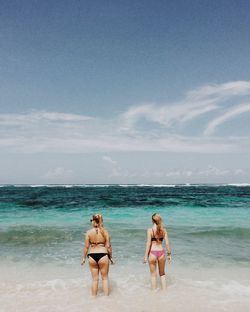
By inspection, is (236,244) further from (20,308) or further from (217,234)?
(20,308)

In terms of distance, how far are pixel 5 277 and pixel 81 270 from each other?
83.3 inches

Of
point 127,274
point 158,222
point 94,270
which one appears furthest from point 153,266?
point 127,274

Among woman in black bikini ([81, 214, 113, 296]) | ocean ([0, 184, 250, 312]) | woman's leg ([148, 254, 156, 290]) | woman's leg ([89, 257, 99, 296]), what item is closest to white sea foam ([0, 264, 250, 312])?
ocean ([0, 184, 250, 312])

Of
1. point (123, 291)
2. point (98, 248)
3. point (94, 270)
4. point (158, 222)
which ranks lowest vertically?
point (123, 291)

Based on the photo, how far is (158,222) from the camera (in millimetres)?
6883

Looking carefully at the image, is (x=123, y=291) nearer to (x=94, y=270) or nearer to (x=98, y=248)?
(x=94, y=270)

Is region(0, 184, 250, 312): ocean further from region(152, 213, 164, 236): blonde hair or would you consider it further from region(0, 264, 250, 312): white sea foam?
region(152, 213, 164, 236): blonde hair

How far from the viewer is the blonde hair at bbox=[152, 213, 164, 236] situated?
6832 mm

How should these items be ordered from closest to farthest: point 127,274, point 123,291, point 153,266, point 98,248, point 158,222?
point 98,248
point 158,222
point 153,266
point 123,291
point 127,274

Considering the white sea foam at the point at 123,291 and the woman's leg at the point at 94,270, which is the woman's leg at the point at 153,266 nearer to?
the white sea foam at the point at 123,291

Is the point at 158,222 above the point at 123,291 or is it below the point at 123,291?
above

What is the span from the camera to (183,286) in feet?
24.6

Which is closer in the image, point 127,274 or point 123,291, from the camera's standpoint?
point 123,291

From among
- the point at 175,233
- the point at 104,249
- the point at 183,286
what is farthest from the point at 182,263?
the point at 175,233
